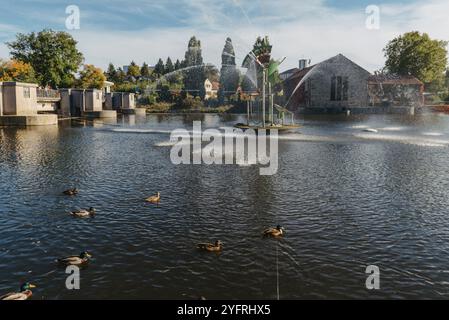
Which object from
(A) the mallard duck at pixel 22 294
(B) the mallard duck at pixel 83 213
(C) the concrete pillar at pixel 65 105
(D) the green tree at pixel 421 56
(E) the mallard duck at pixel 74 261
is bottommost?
(A) the mallard duck at pixel 22 294

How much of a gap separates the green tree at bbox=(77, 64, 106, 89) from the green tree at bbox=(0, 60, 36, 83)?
106 ft

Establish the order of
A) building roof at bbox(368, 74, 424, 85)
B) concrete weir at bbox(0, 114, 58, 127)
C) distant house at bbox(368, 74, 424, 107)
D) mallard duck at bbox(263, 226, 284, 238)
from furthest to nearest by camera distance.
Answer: distant house at bbox(368, 74, 424, 107)
building roof at bbox(368, 74, 424, 85)
concrete weir at bbox(0, 114, 58, 127)
mallard duck at bbox(263, 226, 284, 238)

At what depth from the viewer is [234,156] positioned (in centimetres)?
4816

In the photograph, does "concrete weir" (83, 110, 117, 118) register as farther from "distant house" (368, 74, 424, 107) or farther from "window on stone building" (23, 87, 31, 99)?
"distant house" (368, 74, 424, 107)

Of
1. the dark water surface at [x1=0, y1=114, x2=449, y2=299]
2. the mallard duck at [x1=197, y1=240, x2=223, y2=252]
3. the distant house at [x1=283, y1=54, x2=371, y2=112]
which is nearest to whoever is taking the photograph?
the dark water surface at [x1=0, y1=114, x2=449, y2=299]

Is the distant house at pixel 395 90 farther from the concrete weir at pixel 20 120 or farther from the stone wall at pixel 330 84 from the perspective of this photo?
the concrete weir at pixel 20 120

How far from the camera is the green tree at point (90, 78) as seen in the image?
160 metres

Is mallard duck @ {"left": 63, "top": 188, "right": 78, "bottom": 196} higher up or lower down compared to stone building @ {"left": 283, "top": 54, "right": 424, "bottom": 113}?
lower down

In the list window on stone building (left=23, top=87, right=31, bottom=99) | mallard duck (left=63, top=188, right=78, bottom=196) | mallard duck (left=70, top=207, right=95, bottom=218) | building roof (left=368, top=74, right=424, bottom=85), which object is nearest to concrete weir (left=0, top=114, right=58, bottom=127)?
window on stone building (left=23, top=87, right=31, bottom=99)

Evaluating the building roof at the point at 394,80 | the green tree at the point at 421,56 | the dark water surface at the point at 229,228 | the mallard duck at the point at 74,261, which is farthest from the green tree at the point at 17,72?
the green tree at the point at 421,56

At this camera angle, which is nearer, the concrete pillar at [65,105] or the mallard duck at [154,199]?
the mallard duck at [154,199]

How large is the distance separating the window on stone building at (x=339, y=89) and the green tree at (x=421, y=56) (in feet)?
135

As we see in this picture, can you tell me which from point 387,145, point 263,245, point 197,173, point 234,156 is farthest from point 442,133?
point 263,245

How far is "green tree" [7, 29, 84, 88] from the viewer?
444 feet
